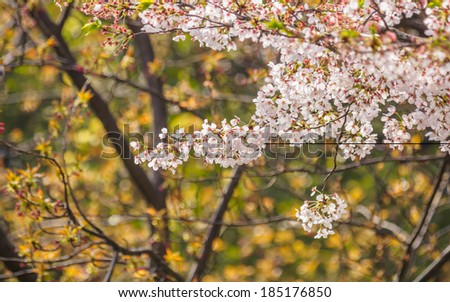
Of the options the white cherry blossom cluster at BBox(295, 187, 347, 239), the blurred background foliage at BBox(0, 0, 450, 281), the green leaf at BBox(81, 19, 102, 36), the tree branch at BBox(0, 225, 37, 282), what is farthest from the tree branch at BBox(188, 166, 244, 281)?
the green leaf at BBox(81, 19, 102, 36)

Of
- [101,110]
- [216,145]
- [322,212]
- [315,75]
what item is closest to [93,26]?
[216,145]

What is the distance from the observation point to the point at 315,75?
2393 mm

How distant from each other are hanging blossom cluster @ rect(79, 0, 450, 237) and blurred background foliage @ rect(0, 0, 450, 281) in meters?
1.52

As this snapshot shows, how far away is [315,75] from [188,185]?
17.2 ft

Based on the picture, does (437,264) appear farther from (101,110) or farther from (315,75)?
(101,110)

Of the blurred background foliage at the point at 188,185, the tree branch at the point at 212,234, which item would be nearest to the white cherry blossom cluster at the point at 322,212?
the blurred background foliage at the point at 188,185

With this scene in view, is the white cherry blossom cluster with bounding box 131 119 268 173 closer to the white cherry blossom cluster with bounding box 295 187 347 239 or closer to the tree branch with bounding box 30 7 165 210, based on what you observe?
the white cherry blossom cluster with bounding box 295 187 347 239

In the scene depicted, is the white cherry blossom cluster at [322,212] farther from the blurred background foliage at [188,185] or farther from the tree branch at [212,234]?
the tree branch at [212,234]

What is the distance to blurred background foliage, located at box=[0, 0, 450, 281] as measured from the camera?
4469 mm

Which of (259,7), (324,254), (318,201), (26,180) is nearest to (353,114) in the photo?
(318,201)
